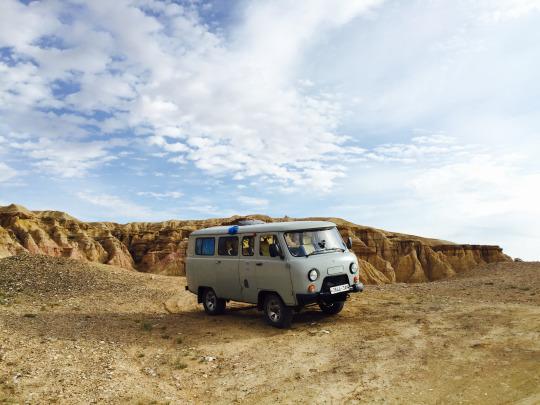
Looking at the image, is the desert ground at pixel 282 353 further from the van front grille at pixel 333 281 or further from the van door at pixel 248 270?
the van front grille at pixel 333 281

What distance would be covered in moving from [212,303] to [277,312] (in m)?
3.30

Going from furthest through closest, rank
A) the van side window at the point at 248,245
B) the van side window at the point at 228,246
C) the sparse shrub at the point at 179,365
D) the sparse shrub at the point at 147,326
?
1. the van side window at the point at 228,246
2. the sparse shrub at the point at 147,326
3. the van side window at the point at 248,245
4. the sparse shrub at the point at 179,365

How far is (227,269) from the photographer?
42.7ft

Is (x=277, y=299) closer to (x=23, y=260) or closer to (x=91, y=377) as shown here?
(x=91, y=377)

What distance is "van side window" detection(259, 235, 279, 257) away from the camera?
11.5 metres

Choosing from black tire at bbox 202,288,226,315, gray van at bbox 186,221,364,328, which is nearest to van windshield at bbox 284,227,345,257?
gray van at bbox 186,221,364,328

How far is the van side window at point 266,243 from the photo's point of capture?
11.5 meters

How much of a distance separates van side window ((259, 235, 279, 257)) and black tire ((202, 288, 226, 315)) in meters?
3.08

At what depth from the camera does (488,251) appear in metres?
76.7

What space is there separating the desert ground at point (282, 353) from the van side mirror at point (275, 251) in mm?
2089

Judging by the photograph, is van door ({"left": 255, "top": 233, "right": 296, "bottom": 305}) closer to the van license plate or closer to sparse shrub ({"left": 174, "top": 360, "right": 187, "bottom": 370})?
the van license plate

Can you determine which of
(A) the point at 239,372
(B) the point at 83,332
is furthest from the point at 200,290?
A: (A) the point at 239,372

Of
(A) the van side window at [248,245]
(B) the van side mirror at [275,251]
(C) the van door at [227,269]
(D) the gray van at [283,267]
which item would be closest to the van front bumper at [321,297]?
(D) the gray van at [283,267]

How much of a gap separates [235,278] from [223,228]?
1.76 meters
